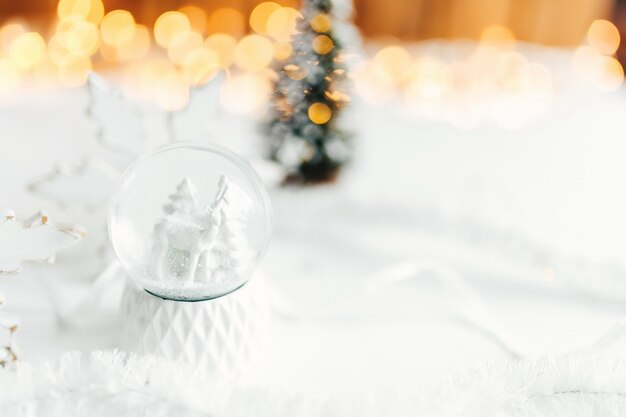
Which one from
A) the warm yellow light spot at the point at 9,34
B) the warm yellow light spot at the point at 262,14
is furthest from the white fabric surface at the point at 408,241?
the warm yellow light spot at the point at 262,14

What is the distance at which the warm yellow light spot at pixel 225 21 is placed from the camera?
1764mm

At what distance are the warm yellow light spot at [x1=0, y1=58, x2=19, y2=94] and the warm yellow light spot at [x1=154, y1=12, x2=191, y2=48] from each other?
37 cm

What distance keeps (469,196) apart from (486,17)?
2.83ft

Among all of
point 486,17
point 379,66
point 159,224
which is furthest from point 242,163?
point 486,17

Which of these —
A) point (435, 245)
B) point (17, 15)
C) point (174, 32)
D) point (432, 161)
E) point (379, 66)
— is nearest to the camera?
point (435, 245)

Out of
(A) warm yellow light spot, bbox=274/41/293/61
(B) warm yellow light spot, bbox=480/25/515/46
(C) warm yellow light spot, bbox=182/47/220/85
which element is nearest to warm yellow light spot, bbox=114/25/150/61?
(C) warm yellow light spot, bbox=182/47/220/85

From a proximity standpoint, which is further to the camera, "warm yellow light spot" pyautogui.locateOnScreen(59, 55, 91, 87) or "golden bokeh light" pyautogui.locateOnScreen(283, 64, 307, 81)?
"warm yellow light spot" pyautogui.locateOnScreen(59, 55, 91, 87)

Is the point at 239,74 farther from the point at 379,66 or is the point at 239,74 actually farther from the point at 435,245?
the point at 435,245

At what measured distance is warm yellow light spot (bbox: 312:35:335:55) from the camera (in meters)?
0.95

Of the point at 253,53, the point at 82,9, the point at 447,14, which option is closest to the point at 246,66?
the point at 253,53

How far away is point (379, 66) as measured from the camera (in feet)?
4.78

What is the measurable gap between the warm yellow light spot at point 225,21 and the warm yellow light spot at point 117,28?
0.21 m

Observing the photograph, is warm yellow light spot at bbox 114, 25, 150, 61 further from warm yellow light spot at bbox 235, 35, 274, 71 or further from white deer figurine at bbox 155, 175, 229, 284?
white deer figurine at bbox 155, 175, 229, 284

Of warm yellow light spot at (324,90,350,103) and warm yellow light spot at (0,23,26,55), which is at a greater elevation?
warm yellow light spot at (324,90,350,103)
